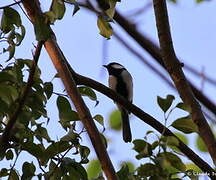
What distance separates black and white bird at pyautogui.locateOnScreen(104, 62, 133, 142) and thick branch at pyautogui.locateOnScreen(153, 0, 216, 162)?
2.25 metres

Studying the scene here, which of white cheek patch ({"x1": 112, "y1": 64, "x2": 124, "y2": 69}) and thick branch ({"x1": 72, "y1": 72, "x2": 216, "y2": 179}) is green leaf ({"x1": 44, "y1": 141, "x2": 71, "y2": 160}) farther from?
white cheek patch ({"x1": 112, "y1": 64, "x2": 124, "y2": 69})

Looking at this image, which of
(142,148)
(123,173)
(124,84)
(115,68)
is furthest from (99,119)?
(115,68)

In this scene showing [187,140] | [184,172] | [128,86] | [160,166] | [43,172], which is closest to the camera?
[160,166]

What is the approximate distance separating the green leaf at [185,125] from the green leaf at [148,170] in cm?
21

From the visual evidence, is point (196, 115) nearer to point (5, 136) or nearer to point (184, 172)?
point (184, 172)

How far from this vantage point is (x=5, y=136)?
1.98 meters

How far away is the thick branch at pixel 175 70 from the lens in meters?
1.90

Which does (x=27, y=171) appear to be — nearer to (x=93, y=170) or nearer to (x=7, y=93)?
(x=7, y=93)

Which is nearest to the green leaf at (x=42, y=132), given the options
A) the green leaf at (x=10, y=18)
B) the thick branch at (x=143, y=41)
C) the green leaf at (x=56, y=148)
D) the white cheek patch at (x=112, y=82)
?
the green leaf at (x=56, y=148)

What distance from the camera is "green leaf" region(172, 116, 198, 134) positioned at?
1.92 meters

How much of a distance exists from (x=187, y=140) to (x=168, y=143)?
3.16 ft

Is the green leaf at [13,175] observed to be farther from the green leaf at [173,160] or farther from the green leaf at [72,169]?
the green leaf at [173,160]

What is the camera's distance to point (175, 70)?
2.05 meters

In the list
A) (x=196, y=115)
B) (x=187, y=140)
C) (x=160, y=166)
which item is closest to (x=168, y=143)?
(x=160, y=166)
